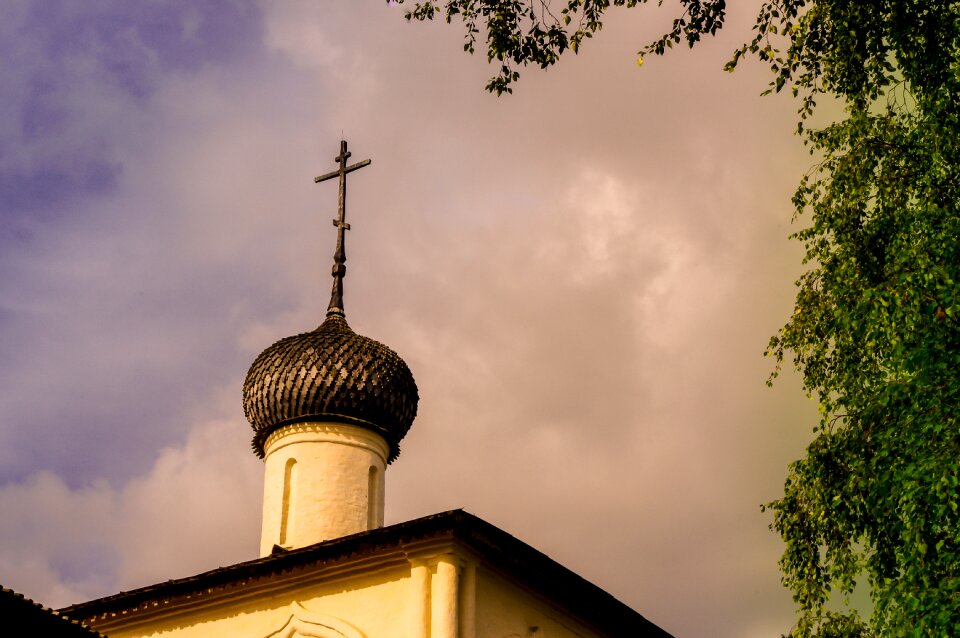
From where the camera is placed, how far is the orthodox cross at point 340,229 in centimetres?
1700

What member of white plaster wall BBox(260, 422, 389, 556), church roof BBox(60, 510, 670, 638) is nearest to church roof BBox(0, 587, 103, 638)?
church roof BBox(60, 510, 670, 638)

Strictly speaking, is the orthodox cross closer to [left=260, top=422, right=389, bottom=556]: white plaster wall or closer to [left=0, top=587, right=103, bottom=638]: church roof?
[left=260, top=422, right=389, bottom=556]: white plaster wall

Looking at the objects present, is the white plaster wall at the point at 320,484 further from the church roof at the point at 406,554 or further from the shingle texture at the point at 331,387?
the church roof at the point at 406,554

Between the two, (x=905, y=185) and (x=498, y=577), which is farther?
(x=905, y=185)

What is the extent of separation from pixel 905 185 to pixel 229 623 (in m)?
8.09

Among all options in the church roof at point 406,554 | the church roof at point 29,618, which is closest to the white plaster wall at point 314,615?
the church roof at point 406,554

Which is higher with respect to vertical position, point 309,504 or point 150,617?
point 309,504

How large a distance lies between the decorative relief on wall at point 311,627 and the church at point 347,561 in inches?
0.5

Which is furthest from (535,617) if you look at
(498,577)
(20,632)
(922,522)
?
(20,632)

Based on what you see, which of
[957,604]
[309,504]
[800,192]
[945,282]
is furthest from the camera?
[309,504]

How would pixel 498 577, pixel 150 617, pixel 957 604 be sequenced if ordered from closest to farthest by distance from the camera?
pixel 957 604
pixel 498 577
pixel 150 617

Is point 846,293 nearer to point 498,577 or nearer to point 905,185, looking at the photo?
point 905,185

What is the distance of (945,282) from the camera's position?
1018 centimetres

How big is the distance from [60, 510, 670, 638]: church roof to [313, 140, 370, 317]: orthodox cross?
5.72 m
